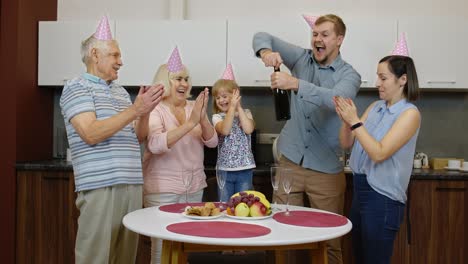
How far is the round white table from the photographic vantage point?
161 centimetres

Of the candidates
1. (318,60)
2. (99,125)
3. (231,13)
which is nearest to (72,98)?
(99,125)

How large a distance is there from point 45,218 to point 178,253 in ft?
6.50

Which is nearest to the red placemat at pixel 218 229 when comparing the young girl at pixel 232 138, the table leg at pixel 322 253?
the table leg at pixel 322 253

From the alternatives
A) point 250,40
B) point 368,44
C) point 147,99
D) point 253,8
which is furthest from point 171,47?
point 147,99

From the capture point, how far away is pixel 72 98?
217cm

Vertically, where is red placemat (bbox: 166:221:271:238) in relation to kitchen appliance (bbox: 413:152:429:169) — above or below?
below

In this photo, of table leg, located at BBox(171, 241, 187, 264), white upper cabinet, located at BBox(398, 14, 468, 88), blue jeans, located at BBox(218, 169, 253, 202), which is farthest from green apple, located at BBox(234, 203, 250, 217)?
white upper cabinet, located at BBox(398, 14, 468, 88)

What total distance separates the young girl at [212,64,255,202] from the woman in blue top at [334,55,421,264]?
30.0 inches

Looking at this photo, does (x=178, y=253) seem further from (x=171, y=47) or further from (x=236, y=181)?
(x=171, y=47)

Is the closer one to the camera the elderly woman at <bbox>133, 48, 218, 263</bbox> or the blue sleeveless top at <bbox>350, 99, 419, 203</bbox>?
the blue sleeveless top at <bbox>350, 99, 419, 203</bbox>

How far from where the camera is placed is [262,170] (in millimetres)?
3338

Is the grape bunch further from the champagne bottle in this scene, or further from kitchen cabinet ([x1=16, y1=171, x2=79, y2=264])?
kitchen cabinet ([x1=16, y1=171, x2=79, y2=264])

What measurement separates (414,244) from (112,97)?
2.16 metres

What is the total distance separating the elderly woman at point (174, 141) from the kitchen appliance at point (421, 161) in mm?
1619
